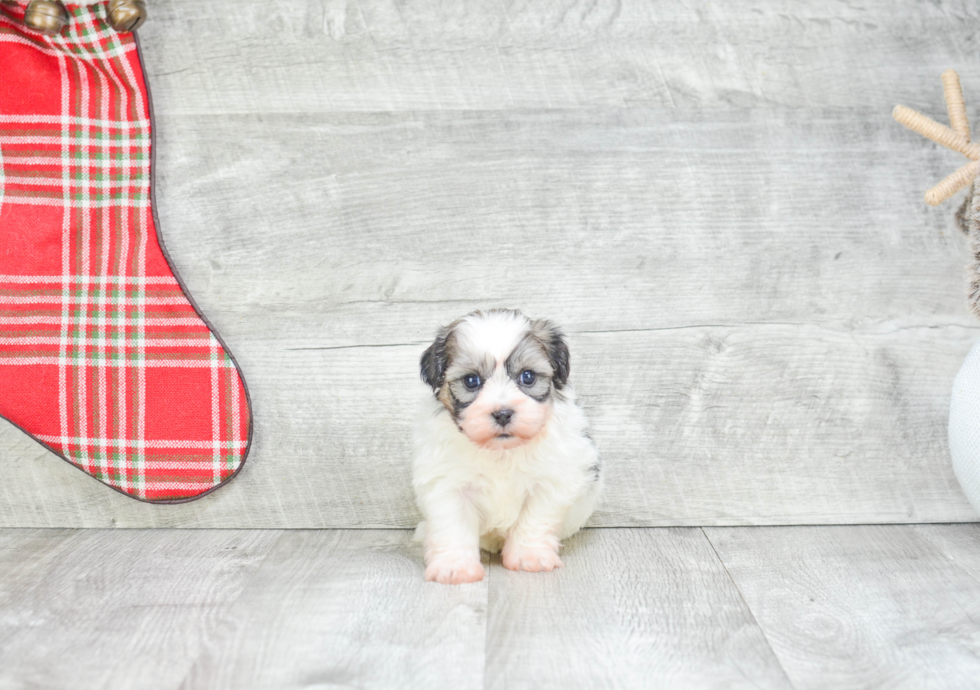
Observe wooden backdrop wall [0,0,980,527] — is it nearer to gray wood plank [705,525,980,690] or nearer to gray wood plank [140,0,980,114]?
gray wood plank [140,0,980,114]

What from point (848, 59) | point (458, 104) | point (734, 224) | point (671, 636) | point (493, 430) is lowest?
point (671, 636)

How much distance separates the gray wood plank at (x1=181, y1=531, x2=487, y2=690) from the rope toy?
1.20 metres

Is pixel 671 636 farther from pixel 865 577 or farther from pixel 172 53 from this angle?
pixel 172 53

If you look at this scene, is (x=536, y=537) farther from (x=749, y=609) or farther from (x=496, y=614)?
(x=749, y=609)

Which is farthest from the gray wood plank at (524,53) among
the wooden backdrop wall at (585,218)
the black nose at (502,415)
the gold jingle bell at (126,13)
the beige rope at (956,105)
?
the black nose at (502,415)

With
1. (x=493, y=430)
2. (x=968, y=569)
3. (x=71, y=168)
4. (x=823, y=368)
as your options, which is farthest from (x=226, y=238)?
(x=968, y=569)

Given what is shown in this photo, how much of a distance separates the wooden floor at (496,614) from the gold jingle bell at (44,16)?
3.80 feet

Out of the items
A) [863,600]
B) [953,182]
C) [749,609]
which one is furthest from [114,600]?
[953,182]

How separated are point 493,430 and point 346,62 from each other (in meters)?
1.01

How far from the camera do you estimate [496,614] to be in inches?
56.0

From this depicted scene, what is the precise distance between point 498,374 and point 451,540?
36 centimetres

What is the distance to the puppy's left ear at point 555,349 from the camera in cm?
165

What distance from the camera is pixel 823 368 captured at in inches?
78.4

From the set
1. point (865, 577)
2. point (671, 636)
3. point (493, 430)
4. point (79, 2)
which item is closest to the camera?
point (671, 636)
